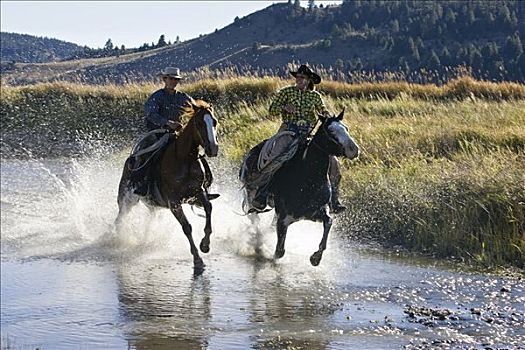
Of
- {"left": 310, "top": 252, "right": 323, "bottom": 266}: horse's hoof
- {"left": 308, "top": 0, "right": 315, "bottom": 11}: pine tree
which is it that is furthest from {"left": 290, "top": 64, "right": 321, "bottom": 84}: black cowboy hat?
{"left": 308, "top": 0, "right": 315, "bottom": 11}: pine tree

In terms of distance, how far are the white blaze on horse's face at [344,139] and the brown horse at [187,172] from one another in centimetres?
147

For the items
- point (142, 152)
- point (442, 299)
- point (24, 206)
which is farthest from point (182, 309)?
point (24, 206)

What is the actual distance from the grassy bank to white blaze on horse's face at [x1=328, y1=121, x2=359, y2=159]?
2.55m

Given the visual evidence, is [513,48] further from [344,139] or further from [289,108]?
[344,139]

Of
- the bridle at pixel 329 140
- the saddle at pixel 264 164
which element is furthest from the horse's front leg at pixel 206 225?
the bridle at pixel 329 140

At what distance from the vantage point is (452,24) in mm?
123562

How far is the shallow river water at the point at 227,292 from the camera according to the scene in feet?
25.8

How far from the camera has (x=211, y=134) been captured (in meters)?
10.6

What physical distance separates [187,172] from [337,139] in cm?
219

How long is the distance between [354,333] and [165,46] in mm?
167441

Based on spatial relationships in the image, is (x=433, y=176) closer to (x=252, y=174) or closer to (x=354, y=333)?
(x=252, y=174)

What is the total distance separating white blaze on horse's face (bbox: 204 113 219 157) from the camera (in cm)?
1039

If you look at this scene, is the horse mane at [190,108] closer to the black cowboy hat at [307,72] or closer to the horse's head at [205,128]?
the horse's head at [205,128]

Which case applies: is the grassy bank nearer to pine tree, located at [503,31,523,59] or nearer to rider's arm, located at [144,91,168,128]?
rider's arm, located at [144,91,168,128]
